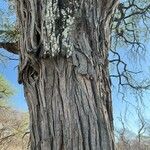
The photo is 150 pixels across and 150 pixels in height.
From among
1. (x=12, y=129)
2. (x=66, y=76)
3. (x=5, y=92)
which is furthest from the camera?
(x=5, y=92)

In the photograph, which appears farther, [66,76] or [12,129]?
[12,129]

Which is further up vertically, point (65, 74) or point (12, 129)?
point (65, 74)

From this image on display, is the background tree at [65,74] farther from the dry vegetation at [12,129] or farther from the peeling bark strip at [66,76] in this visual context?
the dry vegetation at [12,129]

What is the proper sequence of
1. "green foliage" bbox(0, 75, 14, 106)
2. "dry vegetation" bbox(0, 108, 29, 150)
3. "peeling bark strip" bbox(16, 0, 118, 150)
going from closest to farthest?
"peeling bark strip" bbox(16, 0, 118, 150), "dry vegetation" bbox(0, 108, 29, 150), "green foliage" bbox(0, 75, 14, 106)

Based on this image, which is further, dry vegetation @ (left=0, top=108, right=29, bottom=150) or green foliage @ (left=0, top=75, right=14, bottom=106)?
green foliage @ (left=0, top=75, right=14, bottom=106)

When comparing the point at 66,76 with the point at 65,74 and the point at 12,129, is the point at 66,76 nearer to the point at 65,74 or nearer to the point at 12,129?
the point at 65,74

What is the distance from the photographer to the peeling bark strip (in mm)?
4570

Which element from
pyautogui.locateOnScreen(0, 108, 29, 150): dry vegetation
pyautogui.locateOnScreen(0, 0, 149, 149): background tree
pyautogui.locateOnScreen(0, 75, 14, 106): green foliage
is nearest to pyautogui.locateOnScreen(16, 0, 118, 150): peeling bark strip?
pyautogui.locateOnScreen(0, 0, 149, 149): background tree

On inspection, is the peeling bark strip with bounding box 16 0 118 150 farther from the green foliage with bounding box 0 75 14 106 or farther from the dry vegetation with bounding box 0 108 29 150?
the green foliage with bounding box 0 75 14 106

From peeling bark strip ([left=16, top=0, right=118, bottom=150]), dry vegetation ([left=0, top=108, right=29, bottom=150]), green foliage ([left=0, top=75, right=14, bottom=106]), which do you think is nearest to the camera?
peeling bark strip ([left=16, top=0, right=118, bottom=150])

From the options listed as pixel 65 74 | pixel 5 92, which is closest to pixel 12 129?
pixel 5 92

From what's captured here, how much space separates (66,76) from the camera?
4.75m

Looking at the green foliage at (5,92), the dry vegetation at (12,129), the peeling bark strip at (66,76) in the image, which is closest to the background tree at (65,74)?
the peeling bark strip at (66,76)

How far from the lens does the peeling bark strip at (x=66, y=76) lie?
4570mm
